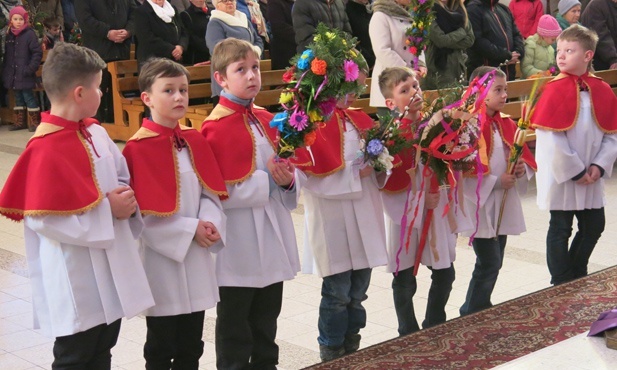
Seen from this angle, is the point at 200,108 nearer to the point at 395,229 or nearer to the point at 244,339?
the point at 395,229

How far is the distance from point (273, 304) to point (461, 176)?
1259 millimetres

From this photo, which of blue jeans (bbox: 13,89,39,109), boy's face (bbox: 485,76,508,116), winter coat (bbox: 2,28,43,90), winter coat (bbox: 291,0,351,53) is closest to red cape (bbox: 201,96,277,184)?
boy's face (bbox: 485,76,508,116)

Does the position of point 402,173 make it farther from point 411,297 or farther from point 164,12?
point 164,12

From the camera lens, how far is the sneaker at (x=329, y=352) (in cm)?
461

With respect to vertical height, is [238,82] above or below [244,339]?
above

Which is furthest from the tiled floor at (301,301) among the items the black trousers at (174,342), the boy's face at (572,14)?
the boy's face at (572,14)

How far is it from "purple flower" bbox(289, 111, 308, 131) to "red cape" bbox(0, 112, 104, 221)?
0.81m

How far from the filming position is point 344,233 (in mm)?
4621

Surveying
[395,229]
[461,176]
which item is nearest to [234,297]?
[395,229]

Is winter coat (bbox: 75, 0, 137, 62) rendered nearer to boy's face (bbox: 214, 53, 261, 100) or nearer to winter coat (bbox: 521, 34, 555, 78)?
winter coat (bbox: 521, 34, 555, 78)

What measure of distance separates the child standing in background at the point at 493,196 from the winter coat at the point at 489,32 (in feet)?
13.8

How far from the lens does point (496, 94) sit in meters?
5.09

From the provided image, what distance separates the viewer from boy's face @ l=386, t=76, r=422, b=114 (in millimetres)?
4699

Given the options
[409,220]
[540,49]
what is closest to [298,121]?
[409,220]
